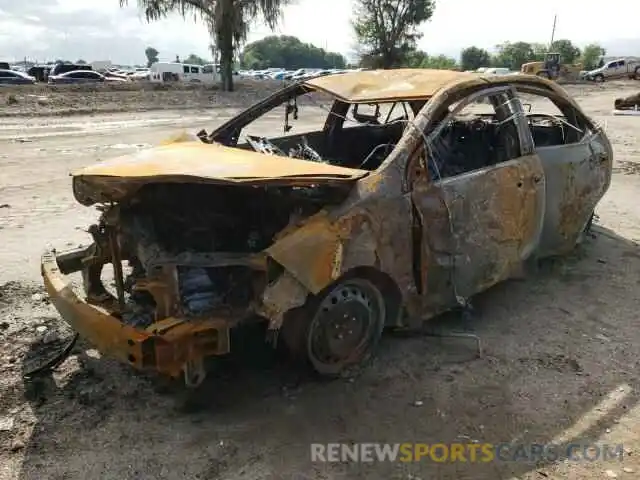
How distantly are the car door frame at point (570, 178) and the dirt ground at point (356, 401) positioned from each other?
1.45 ft

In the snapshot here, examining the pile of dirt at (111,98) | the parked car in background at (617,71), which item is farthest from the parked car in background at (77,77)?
the parked car in background at (617,71)

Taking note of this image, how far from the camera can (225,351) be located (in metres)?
3.08

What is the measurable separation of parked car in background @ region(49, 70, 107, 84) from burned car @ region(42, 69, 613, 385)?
30.6 m

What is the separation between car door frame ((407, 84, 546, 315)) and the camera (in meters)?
3.64

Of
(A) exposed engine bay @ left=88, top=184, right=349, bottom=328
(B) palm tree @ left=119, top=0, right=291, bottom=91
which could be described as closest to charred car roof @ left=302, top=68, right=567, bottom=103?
(A) exposed engine bay @ left=88, top=184, right=349, bottom=328

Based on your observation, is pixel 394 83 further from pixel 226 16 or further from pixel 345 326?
pixel 226 16

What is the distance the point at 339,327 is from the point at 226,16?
2697 cm

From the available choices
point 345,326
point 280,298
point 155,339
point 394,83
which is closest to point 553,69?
point 394,83

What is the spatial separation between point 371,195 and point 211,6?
1090 inches

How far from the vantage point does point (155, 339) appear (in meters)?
2.91

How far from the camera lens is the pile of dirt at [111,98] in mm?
19297

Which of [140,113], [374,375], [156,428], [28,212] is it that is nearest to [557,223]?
[374,375]

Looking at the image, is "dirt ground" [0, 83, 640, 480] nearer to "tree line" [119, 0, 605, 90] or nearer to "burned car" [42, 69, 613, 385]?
"burned car" [42, 69, 613, 385]

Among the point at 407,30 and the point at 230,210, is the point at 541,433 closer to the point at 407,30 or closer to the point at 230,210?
the point at 230,210
